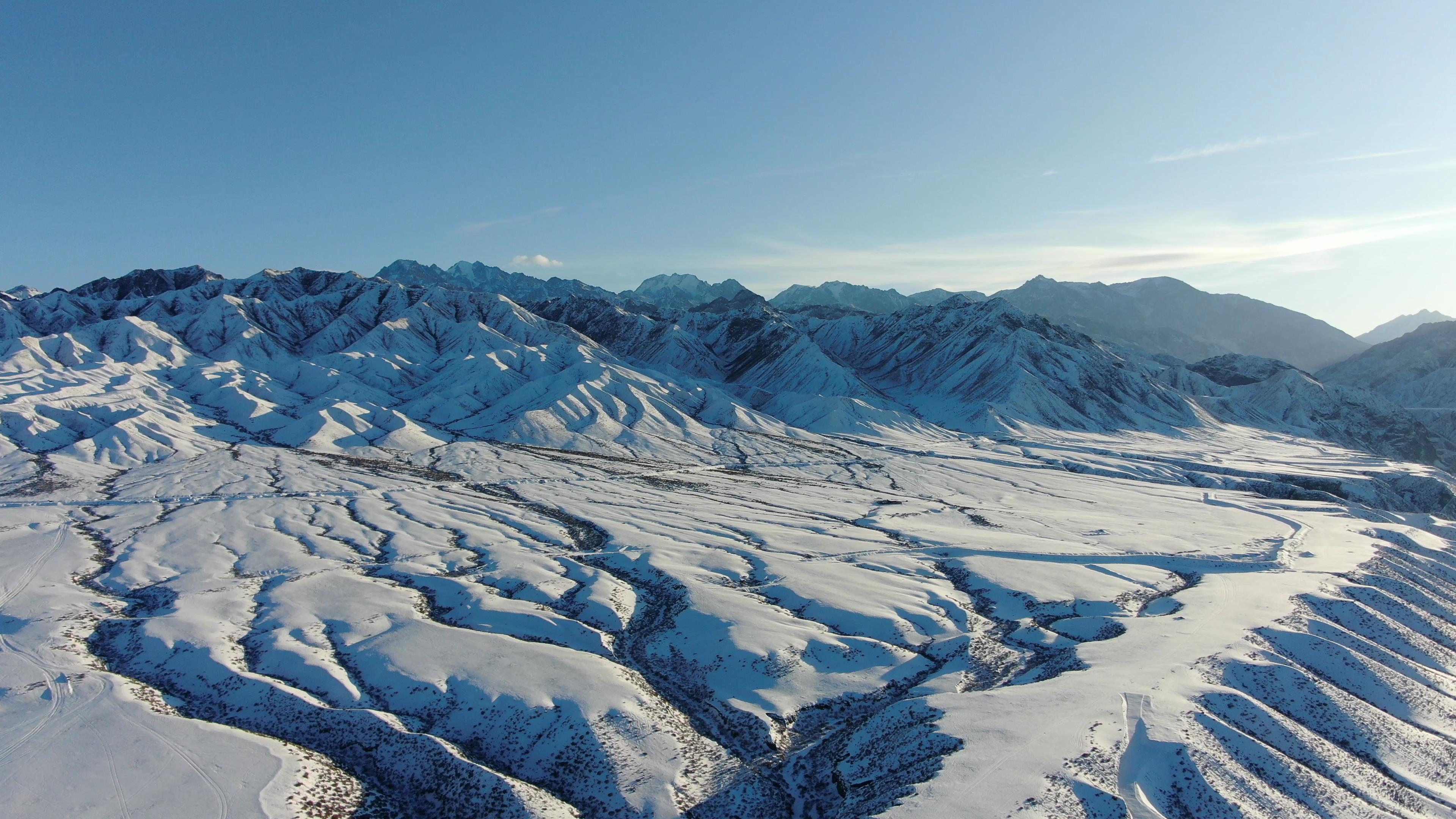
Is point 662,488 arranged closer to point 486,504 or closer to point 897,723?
point 486,504

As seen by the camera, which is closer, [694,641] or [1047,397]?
[694,641]

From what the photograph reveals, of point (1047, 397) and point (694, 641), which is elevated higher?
point (1047, 397)

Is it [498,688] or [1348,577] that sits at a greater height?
[1348,577]

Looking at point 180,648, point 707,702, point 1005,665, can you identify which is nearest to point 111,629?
point 180,648

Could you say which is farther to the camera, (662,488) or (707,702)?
(662,488)

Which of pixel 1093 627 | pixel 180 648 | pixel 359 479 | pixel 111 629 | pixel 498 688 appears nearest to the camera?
pixel 498 688

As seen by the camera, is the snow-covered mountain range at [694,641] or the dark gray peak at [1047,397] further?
the dark gray peak at [1047,397]

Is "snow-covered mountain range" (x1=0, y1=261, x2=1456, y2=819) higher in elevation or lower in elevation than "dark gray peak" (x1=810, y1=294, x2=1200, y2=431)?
lower

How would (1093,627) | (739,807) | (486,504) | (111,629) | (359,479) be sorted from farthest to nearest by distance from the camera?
(359,479)
(486,504)
(1093,627)
(111,629)
(739,807)

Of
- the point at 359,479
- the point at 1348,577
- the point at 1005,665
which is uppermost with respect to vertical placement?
the point at 1348,577

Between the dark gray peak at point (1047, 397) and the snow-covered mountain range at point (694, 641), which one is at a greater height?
the dark gray peak at point (1047, 397)

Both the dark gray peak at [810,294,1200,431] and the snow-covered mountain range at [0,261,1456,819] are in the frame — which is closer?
Answer: the snow-covered mountain range at [0,261,1456,819]
